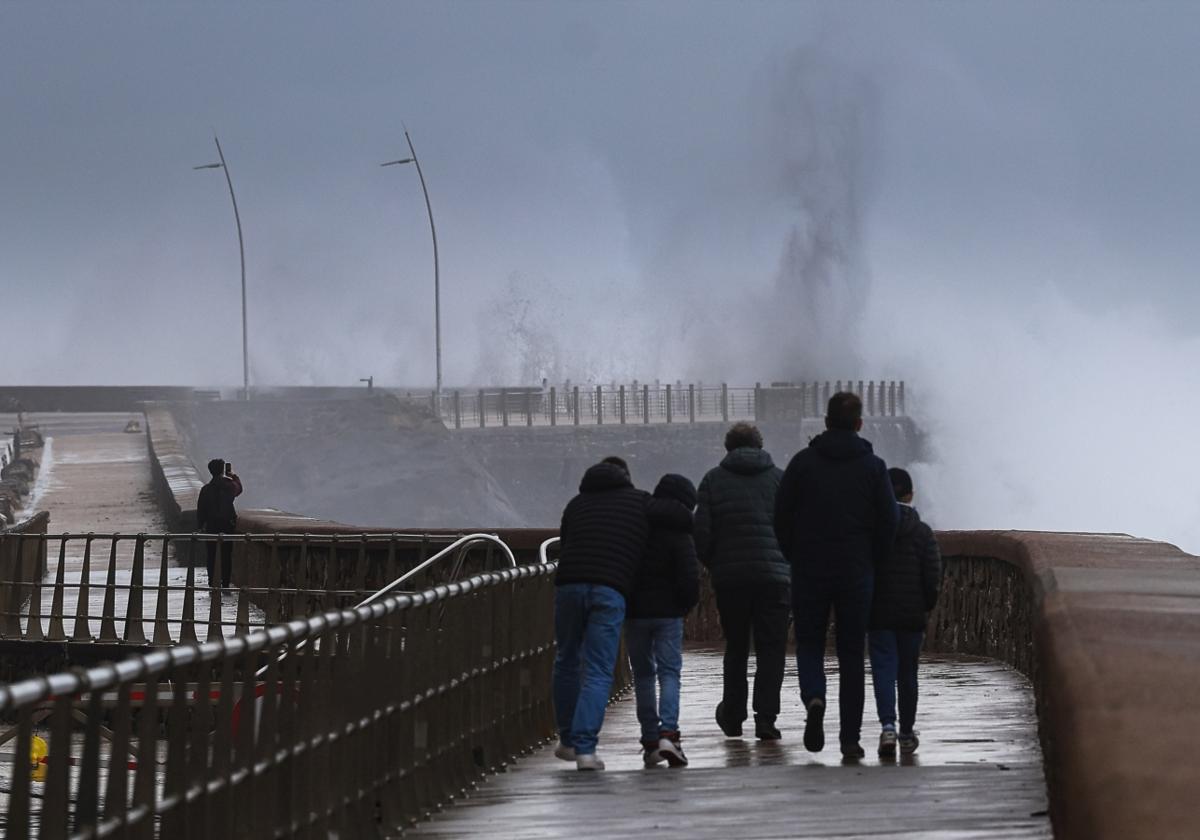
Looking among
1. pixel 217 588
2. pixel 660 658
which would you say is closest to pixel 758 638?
pixel 660 658

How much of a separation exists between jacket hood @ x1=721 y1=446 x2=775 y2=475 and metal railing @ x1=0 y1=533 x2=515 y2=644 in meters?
7.73

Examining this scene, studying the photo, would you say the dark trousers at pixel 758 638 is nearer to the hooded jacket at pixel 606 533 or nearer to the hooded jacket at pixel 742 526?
the hooded jacket at pixel 742 526

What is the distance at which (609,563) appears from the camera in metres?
9.78

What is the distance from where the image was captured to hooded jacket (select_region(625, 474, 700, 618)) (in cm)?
996

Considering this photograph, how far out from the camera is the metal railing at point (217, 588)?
20516mm

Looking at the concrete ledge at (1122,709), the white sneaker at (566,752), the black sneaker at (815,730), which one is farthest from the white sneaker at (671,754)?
the concrete ledge at (1122,709)

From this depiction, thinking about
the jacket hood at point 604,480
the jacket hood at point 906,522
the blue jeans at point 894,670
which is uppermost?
the jacket hood at point 604,480

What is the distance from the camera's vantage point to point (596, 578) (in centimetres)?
977

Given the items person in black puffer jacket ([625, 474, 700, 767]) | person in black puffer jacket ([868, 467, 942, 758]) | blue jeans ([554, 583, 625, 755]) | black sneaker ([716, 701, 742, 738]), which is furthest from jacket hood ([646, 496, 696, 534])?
black sneaker ([716, 701, 742, 738])

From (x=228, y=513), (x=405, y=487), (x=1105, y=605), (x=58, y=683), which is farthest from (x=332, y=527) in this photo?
(x=405, y=487)

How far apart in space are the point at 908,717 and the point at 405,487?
6861 cm

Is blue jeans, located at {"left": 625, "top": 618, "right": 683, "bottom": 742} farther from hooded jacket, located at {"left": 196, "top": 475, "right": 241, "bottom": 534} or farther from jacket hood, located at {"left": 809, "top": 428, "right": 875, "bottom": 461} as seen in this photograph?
hooded jacket, located at {"left": 196, "top": 475, "right": 241, "bottom": 534}

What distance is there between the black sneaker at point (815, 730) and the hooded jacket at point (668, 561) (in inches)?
28.4

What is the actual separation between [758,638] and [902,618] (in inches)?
43.3
